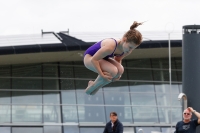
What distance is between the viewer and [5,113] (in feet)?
82.1

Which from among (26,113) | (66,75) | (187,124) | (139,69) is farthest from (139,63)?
(187,124)

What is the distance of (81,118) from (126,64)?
3913 millimetres

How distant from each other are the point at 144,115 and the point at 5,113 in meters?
5.54

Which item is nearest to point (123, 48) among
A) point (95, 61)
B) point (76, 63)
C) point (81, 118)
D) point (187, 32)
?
point (95, 61)

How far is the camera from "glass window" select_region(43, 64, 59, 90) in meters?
26.3

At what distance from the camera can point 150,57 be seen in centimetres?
2888

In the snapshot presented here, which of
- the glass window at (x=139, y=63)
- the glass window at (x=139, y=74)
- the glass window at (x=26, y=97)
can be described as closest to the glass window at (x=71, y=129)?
the glass window at (x=26, y=97)

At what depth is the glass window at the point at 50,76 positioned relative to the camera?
26.3 metres

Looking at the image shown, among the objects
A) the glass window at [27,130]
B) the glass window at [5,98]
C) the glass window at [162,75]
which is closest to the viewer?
the glass window at [27,130]

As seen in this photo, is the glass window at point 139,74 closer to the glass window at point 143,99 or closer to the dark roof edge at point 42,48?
the glass window at point 143,99

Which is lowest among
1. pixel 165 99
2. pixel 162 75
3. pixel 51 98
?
pixel 165 99

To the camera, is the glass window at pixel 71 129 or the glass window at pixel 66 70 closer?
the glass window at pixel 71 129

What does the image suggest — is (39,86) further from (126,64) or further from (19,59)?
(126,64)

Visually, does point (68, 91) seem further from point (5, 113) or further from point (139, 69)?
point (139, 69)
